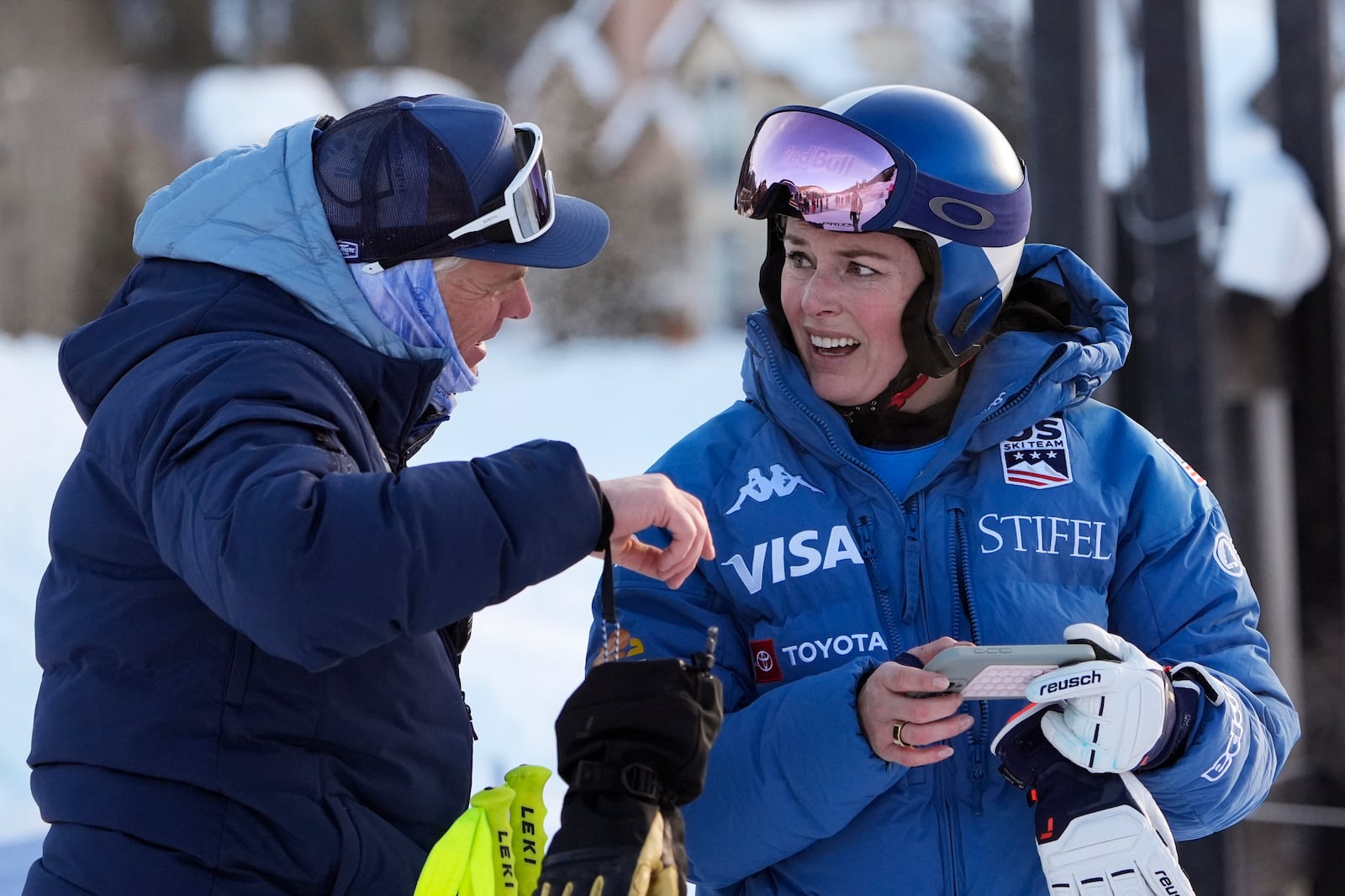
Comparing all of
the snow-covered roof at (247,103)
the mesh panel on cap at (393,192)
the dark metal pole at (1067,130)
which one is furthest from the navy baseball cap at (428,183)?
the snow-covered roof at (247,103)

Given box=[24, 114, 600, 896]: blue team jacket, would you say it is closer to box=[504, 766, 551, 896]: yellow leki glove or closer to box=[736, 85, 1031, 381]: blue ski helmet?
box=[504, 766, 551, 896]: yellow leki glove

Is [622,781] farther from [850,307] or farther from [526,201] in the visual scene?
[850,307]

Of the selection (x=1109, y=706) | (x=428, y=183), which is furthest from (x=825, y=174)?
(x=1109, y=706)

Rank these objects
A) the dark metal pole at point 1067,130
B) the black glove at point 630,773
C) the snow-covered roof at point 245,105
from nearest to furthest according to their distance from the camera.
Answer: the black glove at point 630,773
the dark metal pole at point 1067,130
the snow-covered roof at point 245,105

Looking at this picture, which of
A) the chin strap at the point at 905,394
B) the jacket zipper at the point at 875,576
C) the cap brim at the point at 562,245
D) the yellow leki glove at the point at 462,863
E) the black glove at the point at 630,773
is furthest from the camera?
the chin strap at the point at 905,394

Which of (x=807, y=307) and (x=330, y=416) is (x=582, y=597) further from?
(x=330, y=416)

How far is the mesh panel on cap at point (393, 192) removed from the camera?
2.02 meters

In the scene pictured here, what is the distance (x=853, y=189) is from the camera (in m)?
2.62

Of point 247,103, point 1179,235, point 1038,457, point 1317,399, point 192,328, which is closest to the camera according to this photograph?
point 192,328

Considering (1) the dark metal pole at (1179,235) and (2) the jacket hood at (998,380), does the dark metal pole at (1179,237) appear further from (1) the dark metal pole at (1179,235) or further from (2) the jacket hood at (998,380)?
(2) the jacket hood at (998,380)

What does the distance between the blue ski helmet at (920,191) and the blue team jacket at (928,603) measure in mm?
124

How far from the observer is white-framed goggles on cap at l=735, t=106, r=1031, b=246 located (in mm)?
2633

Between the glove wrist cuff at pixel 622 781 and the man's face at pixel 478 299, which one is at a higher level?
the man's face at pixel 478 299

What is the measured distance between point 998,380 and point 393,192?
1.14 m
